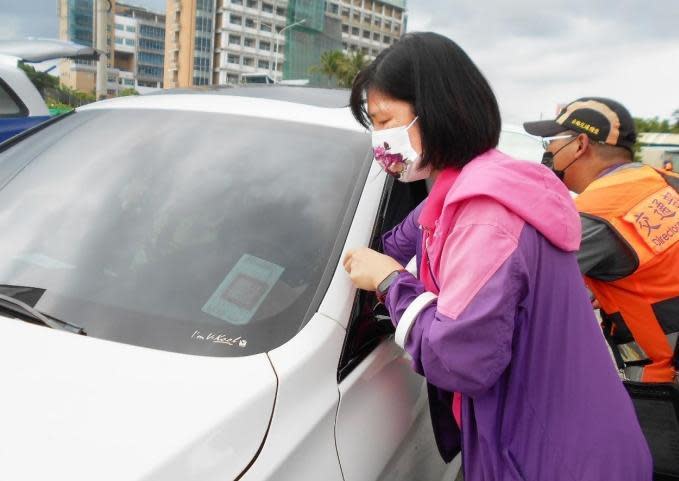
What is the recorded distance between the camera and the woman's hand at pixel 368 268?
1.31 meters

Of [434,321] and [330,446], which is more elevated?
[434,321]

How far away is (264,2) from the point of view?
79875mm

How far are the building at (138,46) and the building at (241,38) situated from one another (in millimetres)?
24990

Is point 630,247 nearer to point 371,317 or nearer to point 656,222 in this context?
point 656,222

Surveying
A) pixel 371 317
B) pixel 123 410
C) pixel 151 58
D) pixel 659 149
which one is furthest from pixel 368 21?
pixel 123 410

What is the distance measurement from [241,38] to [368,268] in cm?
8252

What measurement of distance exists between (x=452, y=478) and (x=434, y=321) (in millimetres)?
1041

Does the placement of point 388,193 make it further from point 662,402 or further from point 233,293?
point 662,402

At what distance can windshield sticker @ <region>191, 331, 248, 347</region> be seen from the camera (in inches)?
48.1

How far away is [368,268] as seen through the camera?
1.33 m

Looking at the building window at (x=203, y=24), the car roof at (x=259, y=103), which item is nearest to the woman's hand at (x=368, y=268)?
the car roof at (x=259, y=103)

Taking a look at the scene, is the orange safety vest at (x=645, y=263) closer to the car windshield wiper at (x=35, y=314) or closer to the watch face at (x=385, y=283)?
the watch face at (x=385, y=283)

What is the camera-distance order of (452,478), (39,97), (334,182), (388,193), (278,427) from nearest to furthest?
(278,427)
(334,182)
(388,193)
(452,478)
(39,97)

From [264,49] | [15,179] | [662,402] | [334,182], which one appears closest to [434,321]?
[334,182]
